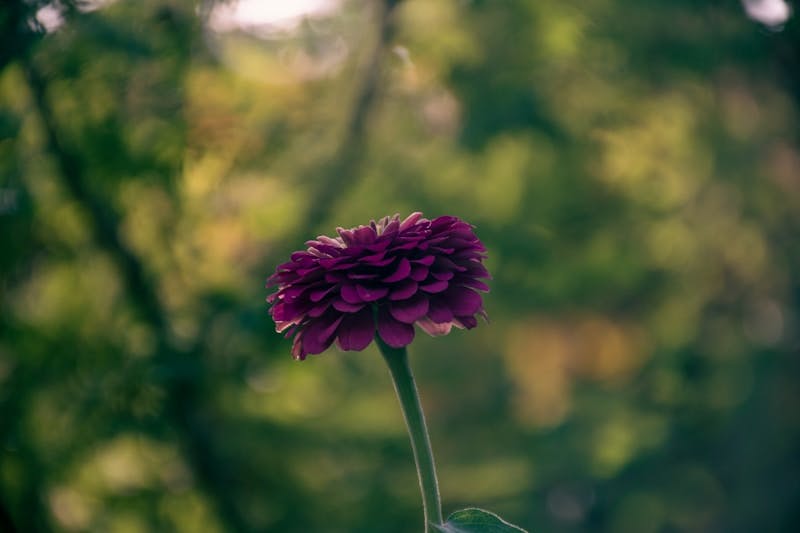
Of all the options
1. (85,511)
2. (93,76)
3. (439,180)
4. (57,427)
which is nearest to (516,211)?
(439,180)

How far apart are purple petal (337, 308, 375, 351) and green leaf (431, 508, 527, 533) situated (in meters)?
0.25

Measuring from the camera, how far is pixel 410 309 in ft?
3.20

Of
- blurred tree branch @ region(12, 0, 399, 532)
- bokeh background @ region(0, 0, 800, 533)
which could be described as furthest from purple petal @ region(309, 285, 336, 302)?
blurred tree branch @ region(12, 0, 399, 532)

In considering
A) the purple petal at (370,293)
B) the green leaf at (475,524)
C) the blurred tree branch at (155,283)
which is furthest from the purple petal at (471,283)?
the blurred tree branch at (155,283)

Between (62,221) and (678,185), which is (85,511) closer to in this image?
(62,221)

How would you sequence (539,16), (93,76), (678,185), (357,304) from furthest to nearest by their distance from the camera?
(678,185), (539,16), (93,76), (357,304)

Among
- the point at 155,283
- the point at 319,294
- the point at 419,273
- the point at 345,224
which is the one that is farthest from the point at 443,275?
the point at 155,283

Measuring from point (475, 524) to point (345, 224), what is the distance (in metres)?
2.37

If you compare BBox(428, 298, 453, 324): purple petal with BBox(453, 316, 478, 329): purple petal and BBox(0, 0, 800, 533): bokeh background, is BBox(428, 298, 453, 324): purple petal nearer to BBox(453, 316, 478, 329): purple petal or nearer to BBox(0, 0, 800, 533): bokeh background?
BBox(453, 316, 478, 329): purple petal

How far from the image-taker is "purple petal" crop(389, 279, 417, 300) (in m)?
0.95

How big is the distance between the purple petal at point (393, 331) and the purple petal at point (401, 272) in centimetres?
7

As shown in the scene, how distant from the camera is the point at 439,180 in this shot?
359cm

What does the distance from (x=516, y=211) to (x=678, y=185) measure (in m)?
1.22

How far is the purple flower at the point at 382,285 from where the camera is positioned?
0.96 m
